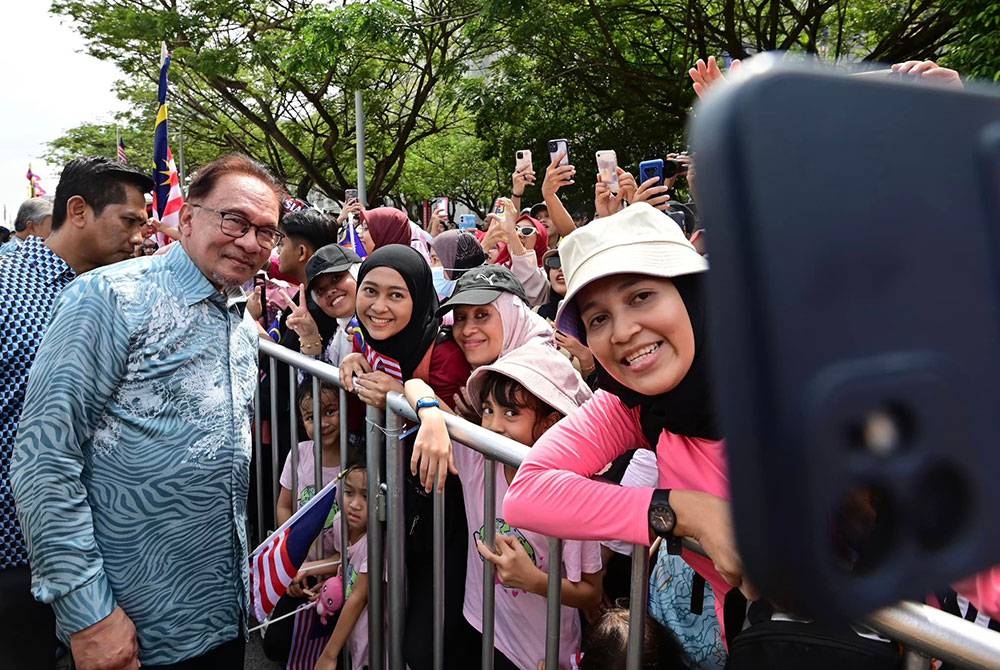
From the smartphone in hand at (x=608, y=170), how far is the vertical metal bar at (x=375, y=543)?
72.0 inches

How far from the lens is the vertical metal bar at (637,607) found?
1.57 meters

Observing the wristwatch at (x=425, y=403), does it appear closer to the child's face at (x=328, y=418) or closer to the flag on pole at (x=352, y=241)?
the child's face at (x=328, y=418)

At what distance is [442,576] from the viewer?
7.82 ft

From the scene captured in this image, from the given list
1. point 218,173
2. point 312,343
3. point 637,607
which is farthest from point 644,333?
point 312,343

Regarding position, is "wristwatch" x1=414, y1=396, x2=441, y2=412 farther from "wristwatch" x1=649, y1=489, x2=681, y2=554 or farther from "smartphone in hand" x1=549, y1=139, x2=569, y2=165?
"smartphone in hand" x1=549, y1=139, x2=569, y2=165

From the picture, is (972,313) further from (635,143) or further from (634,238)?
(635,143)

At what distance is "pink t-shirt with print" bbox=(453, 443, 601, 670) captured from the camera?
7.18 ft

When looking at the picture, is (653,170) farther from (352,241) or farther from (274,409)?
(274,409)

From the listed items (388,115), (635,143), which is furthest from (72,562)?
(388,115)

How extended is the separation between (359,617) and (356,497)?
0.46 metres

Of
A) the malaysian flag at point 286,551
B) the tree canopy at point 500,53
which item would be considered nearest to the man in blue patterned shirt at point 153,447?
the malaysian flag at point 286,551

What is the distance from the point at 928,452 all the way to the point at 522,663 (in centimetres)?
221

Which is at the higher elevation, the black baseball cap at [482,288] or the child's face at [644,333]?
the black baseball cap at [482,288]

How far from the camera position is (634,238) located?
1527mm
